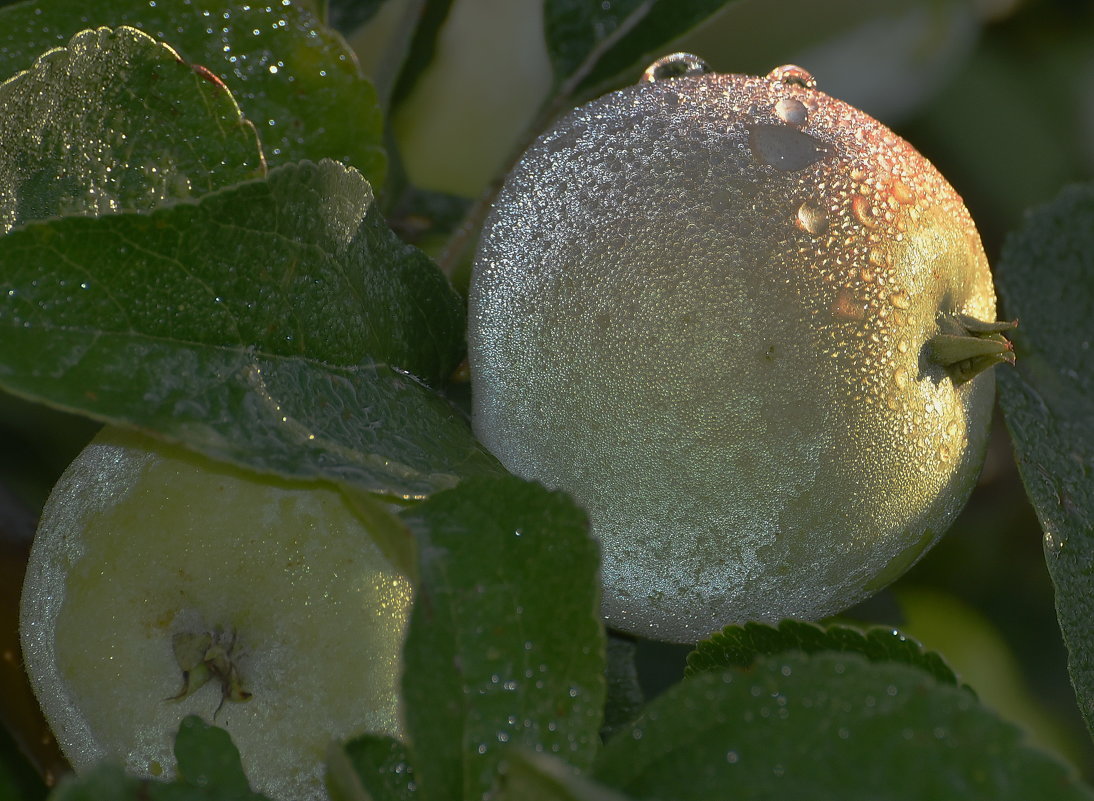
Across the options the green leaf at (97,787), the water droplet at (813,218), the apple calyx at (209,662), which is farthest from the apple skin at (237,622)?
the water droplet at (813,218)

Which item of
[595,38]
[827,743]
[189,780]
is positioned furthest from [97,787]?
[595,38]

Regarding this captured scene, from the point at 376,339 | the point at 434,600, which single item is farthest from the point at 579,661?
the point at 376,339

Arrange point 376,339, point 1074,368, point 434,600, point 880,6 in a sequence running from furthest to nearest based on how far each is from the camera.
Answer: point 880,6
point 1074,368
point 376,339
point 434,600

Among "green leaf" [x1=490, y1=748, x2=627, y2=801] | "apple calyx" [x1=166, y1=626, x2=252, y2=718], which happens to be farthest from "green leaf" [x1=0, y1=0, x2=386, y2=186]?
"green leaf" [x1=490, y1=748, x2=627, y2=801]

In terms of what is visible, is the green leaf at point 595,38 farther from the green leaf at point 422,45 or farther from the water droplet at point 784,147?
the water droplet at point 784,147

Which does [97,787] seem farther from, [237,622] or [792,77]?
[792,77]

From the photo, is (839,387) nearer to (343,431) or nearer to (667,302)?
(667,302)
